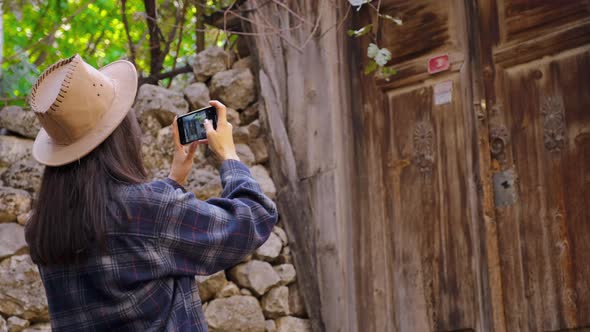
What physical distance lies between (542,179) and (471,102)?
547mm

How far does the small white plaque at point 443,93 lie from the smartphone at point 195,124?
2105mm

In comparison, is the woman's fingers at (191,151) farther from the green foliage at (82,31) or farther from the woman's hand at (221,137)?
the green foliage at (82,31)

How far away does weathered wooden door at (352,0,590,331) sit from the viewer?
13.5 ft

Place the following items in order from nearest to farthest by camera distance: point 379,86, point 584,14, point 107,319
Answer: point 107,319 < point 584,14 < point 379,86

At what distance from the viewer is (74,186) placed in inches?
98.5

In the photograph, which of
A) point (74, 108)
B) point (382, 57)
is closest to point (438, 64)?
point (382, 57)

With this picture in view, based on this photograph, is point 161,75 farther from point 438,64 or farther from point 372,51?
point 438,64

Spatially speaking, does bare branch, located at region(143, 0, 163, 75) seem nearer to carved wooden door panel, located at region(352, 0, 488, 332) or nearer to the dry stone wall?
the dry stone wall

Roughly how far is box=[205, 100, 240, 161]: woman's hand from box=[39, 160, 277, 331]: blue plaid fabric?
0.59ft

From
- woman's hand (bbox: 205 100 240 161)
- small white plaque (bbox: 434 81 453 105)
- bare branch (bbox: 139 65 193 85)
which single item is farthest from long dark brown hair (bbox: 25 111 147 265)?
bare branch (bbox: 139 65 193 85)

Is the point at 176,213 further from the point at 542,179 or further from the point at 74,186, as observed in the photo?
the point at 542,179

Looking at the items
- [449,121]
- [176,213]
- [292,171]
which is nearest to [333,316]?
[292,171]

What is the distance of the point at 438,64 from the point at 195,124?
2.17 m

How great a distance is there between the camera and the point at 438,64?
4680 mm
